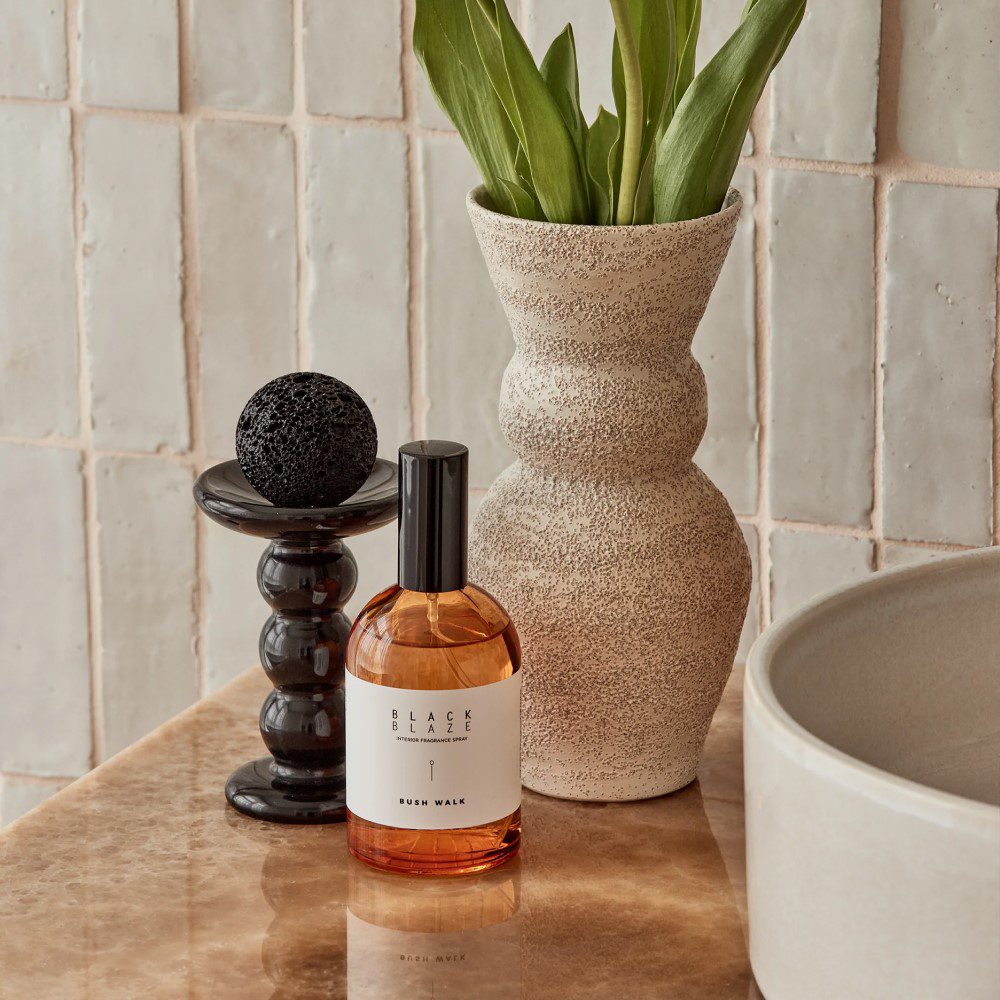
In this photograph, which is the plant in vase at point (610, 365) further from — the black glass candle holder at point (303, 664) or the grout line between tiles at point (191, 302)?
the grout line between tiles at point (191, 302)

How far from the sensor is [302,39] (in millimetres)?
783

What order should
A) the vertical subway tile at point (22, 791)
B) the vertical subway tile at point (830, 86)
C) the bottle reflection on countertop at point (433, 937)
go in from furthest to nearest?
1. the vertical subway tile at point (22, 791)
2. the vertical subway tile at point (830, 86)
3. the bottle reflection on countertop at point (433, 937)

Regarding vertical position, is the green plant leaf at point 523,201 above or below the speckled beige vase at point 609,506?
above

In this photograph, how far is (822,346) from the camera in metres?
0.73

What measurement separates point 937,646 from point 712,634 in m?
0.08

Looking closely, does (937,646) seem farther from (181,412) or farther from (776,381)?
(181,412)

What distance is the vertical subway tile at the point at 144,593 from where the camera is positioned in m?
0.87

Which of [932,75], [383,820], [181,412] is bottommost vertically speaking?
[383,820]

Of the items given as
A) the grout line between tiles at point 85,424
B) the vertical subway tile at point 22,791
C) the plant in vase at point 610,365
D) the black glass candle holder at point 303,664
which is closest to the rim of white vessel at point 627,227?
the plant in vase at point 610,365

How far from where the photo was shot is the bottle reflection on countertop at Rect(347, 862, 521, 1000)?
1.56 ft

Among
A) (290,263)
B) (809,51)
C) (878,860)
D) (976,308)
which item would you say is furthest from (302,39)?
(878,860)

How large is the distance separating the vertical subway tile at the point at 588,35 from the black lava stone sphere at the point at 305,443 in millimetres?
247

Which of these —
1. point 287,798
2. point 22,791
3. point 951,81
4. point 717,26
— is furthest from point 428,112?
point 22,791

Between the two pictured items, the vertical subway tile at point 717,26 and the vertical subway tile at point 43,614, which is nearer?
the vertical subway tile at point 717,26
